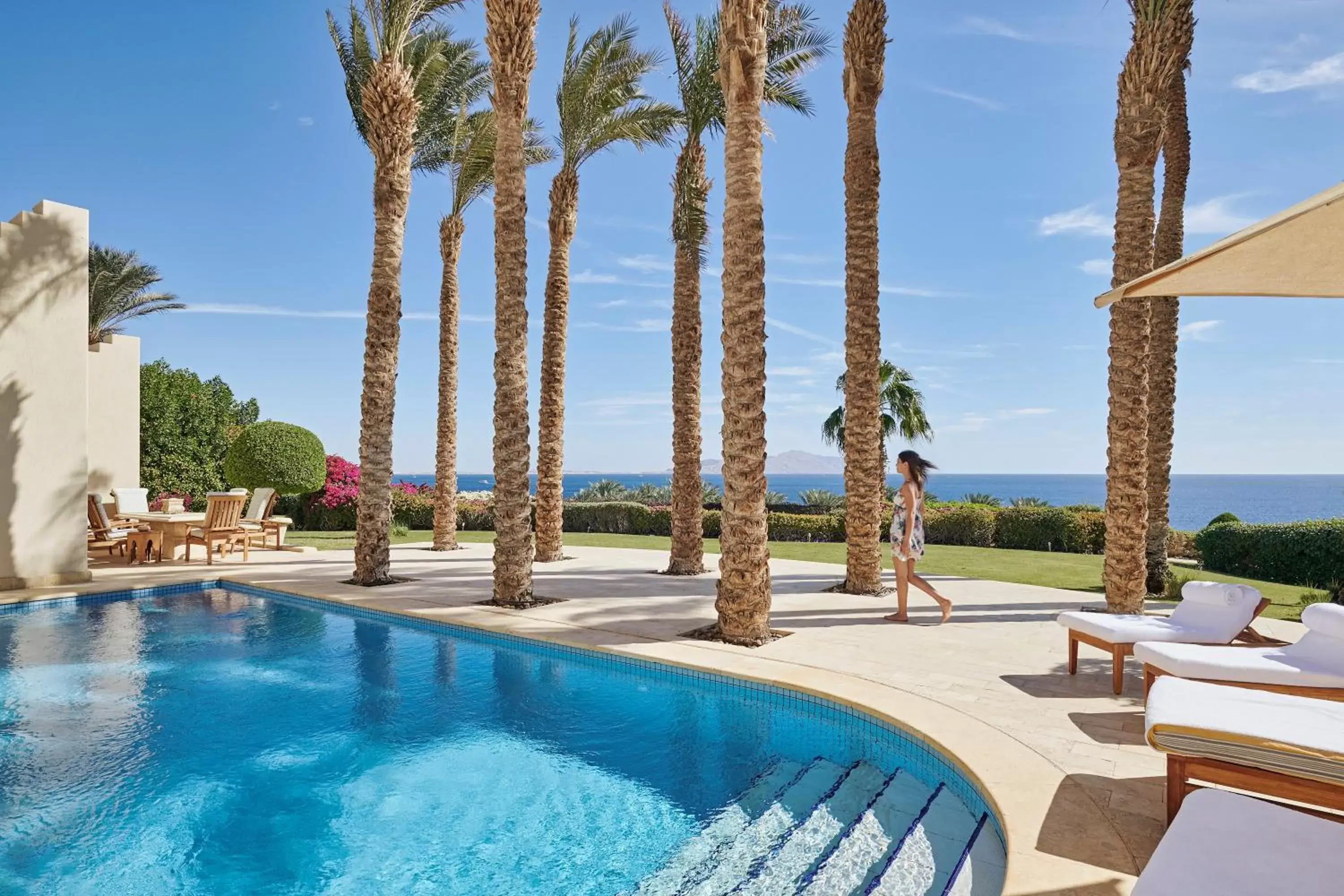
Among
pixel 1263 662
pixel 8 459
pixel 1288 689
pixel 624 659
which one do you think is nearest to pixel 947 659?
pixel 1263 662

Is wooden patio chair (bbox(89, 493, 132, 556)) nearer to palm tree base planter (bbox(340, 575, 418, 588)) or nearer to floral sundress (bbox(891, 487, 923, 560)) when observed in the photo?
palm tree base planter (bbox(340, 575, 418, 588))

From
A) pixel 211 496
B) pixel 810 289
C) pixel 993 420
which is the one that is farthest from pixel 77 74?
pixel 993 420

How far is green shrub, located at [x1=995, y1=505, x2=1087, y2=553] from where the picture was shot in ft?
58.3

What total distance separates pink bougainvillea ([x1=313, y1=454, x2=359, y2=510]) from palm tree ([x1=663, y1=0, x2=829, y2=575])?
14581mm

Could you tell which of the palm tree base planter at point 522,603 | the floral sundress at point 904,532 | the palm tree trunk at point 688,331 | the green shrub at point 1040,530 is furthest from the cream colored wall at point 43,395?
the green shrub at point 1040,530

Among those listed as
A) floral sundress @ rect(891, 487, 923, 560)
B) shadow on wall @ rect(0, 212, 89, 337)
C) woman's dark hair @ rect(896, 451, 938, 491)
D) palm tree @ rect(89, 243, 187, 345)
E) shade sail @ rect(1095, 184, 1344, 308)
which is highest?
palm tree @ rect(89, 243, 187, 345)

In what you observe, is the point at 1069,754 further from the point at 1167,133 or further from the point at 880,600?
the point at 1167,133

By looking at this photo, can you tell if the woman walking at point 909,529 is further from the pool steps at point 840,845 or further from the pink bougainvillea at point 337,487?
the pink bougainvillea at point 337,487

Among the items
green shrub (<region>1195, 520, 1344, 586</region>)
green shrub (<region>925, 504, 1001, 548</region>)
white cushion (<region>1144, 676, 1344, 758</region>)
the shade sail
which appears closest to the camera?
white cushion (<region>1144, 676, 1344, 758</region>)

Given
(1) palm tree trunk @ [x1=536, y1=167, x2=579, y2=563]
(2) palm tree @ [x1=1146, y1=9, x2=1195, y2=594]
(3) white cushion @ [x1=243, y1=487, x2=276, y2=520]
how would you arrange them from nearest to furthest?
(2) palm tree @ [x1=1146, y1=9, x2=1195, y2=594], (1) palm tree trunk @ [x1=536, y1=167, x2=579, y2=563], (3) white cushion @ [x1=243, y1=487, x2=276, y2=520]

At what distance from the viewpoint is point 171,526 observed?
14484 millimetres

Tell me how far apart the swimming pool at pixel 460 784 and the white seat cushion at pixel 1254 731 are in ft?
3.30

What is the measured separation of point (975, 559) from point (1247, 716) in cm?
1331

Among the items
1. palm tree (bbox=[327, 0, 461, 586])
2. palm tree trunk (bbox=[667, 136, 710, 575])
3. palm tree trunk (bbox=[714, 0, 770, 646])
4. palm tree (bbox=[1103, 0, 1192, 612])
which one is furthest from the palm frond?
palm tree (bbox=[1103, 0, 1192, 612])
